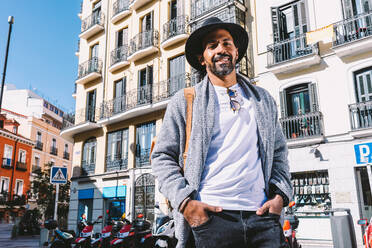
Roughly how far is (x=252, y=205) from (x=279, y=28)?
14746 millimetres

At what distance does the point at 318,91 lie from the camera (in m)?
13.6

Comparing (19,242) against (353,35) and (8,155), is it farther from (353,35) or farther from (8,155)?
(8,155)

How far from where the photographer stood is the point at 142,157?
18.6 meters

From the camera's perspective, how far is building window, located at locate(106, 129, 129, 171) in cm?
1969

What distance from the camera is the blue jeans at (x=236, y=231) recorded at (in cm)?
177

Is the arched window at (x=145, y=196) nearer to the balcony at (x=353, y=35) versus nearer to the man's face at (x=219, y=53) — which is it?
the balcony at (x=353, y=35)

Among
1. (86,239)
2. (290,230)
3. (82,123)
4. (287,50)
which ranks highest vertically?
(287,50)

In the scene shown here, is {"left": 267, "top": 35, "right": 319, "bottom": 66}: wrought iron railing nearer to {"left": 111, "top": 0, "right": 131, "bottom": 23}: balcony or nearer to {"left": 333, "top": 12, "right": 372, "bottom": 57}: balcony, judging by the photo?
{"left": 333, "top": 12, "right": 372, "bottom": 57}: balcony

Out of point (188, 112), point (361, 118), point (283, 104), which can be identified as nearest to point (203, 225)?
point (188, 112)

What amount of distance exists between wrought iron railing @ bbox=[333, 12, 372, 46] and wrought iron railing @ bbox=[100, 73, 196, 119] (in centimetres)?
673

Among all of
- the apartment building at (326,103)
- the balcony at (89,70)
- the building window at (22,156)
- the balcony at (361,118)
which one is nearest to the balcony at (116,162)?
the balcony at (89,70)

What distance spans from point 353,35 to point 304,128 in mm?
3914

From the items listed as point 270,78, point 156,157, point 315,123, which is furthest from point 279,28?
point 156,157

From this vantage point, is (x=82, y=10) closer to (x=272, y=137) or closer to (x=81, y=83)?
(x=81, y=83)
